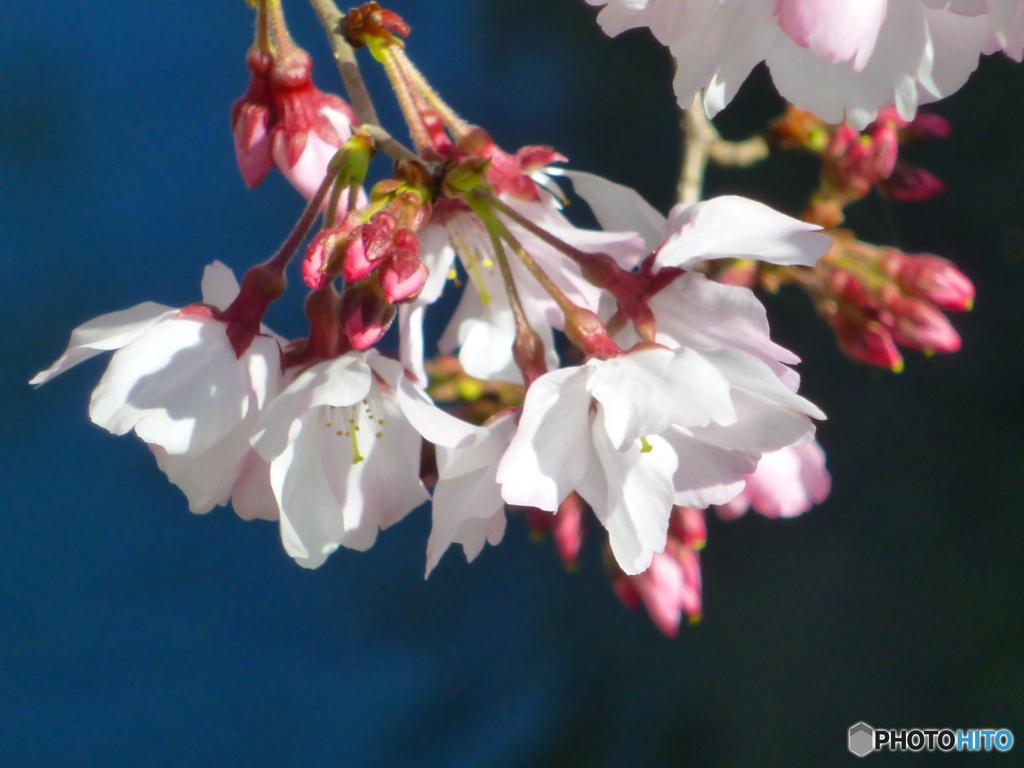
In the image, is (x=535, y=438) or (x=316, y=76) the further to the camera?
(x=316, y=76)

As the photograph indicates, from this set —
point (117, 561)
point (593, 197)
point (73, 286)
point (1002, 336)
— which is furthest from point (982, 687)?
point (73, 286)

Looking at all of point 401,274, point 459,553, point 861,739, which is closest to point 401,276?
point 401,274

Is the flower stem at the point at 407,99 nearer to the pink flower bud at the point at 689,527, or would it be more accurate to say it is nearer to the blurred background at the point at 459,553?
the pink flower bud at the point at 689,527

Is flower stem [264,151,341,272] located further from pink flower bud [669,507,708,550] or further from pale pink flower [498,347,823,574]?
pink flower bud [669,507,708,550]

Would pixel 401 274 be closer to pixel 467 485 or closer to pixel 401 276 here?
pixel 401 276

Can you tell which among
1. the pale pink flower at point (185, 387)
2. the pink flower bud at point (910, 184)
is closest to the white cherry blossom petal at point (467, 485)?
the pale pink flower at point (185, 387)

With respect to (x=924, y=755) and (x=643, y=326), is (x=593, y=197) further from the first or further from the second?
(x=924, y=755)

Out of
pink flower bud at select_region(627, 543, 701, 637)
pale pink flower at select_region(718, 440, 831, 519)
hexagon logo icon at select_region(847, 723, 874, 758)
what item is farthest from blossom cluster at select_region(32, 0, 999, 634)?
hexagon logo icon at select_region(847, 723, 874, 758)
